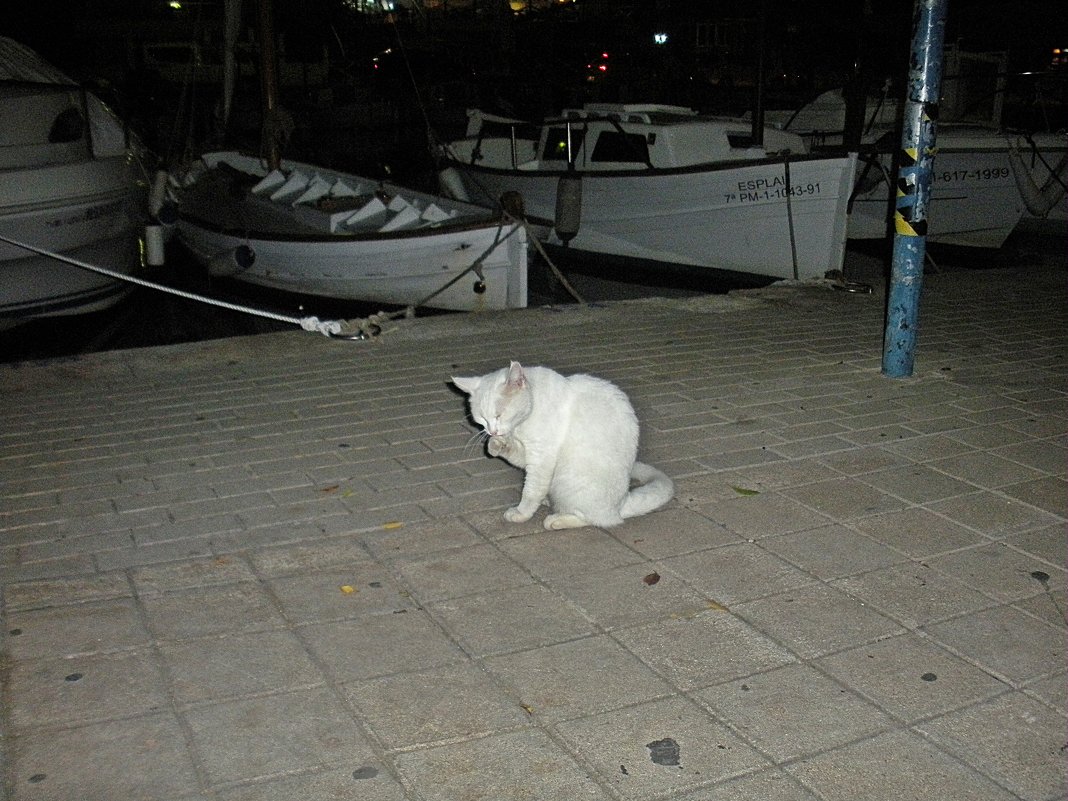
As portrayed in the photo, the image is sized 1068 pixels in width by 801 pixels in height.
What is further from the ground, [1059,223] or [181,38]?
[181,38]

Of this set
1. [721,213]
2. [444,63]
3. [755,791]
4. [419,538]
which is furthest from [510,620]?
[444,63]

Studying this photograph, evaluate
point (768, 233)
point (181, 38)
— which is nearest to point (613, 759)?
point (768, 233)

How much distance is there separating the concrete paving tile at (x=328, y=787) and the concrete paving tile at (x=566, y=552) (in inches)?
54.3

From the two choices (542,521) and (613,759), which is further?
(542,521)

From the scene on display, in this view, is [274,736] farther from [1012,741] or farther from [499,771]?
[1012,741]

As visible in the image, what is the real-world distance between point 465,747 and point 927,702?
4.79ft

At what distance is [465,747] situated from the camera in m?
3.01

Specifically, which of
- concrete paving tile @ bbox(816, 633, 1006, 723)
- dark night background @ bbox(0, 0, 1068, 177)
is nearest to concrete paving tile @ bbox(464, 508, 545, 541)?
concrete paving tile @ bbox(816, 633, 1006, 723)

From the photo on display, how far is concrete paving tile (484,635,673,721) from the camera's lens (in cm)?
323

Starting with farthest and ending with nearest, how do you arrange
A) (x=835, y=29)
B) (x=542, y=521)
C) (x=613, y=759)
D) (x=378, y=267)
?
(x=835, y=29) → (x=378, y=267) → (x=542, y=521) → (x=613, y=759)

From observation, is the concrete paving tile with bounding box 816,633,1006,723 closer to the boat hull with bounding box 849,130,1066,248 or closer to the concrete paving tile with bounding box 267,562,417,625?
the concrete paving tile with bounding box 267,562,417,625

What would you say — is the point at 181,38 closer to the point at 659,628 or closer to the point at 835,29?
→ the point at 835,29

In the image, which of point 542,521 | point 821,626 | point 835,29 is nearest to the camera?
point 821,626

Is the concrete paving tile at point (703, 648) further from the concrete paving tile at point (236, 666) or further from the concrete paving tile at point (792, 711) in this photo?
the concrete paving tile at point (236, 666)
